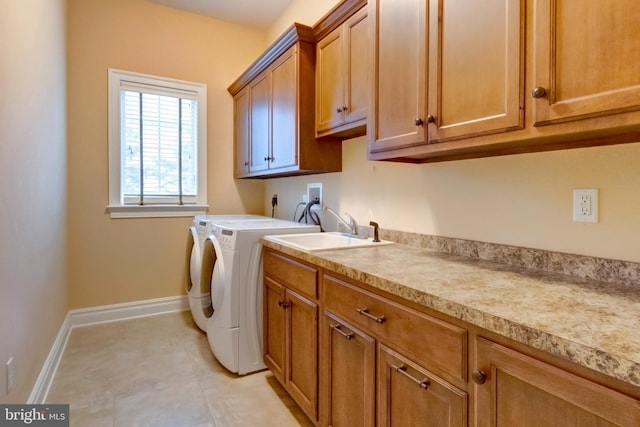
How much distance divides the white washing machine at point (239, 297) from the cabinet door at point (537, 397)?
1519 mm

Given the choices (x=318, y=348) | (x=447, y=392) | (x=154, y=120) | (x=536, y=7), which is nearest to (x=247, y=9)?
(x=154, y=120)

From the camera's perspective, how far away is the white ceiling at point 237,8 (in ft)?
10.2

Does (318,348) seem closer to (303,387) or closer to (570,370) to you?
(303,387)

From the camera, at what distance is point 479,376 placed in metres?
0.82

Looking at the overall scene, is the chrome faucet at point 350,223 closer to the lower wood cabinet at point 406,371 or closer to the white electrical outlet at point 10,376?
the lower wood cabinet at point 406,371

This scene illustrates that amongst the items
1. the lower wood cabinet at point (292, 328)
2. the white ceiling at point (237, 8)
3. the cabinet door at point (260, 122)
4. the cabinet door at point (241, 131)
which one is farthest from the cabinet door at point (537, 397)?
the white ceiling at point (237, 8)

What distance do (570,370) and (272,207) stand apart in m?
3.13

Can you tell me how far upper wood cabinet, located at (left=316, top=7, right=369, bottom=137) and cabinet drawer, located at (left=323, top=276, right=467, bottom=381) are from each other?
Answer: 99cm

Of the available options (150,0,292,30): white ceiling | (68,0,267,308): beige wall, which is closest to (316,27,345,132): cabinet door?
(150,0,292,30): white ceiling

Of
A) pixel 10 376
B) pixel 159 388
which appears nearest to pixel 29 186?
pixel 10 376

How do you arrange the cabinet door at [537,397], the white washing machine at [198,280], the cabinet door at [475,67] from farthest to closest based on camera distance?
the white washing machine at [198,280] < the cabinet door at [475,67] < the cabinet door at [537,397]

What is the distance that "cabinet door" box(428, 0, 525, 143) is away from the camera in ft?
3.36

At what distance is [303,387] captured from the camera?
166 cm

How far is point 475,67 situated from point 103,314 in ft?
11.1
